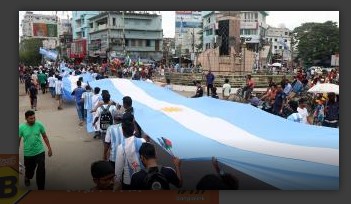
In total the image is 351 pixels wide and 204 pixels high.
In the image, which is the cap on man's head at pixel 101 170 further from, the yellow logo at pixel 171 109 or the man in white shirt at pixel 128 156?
the yellow logo at pixel 171 109

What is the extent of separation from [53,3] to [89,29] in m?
0.72

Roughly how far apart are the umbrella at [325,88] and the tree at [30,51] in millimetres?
4542

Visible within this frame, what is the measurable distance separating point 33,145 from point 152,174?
1.90 metres

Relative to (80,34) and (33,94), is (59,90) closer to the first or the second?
(33,94)

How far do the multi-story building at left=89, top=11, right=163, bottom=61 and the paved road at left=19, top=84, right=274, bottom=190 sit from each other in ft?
4.49

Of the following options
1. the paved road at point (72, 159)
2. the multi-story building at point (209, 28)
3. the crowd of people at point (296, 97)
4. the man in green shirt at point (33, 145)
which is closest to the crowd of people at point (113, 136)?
the man in green shirt at point (33, 145)

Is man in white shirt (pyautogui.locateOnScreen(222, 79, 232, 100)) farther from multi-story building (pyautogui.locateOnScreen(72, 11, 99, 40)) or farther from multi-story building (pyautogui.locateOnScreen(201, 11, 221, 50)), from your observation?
multi-story building (pyautogui.locateOnScreen(72, 11, 99, 40))

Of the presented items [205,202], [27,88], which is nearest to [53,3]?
[27,88]

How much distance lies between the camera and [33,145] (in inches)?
238

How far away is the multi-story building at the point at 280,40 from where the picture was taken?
6.73m

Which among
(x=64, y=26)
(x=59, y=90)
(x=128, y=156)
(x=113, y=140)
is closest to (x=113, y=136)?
(x=113, y=140)

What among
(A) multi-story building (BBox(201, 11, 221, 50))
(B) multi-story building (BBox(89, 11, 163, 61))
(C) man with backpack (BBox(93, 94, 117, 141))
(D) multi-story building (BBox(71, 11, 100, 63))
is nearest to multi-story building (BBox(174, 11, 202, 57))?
(A) multi-story building (BBox(201, 11, 221, 50))

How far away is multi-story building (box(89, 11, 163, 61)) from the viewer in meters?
6.61

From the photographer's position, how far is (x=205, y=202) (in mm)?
6297
